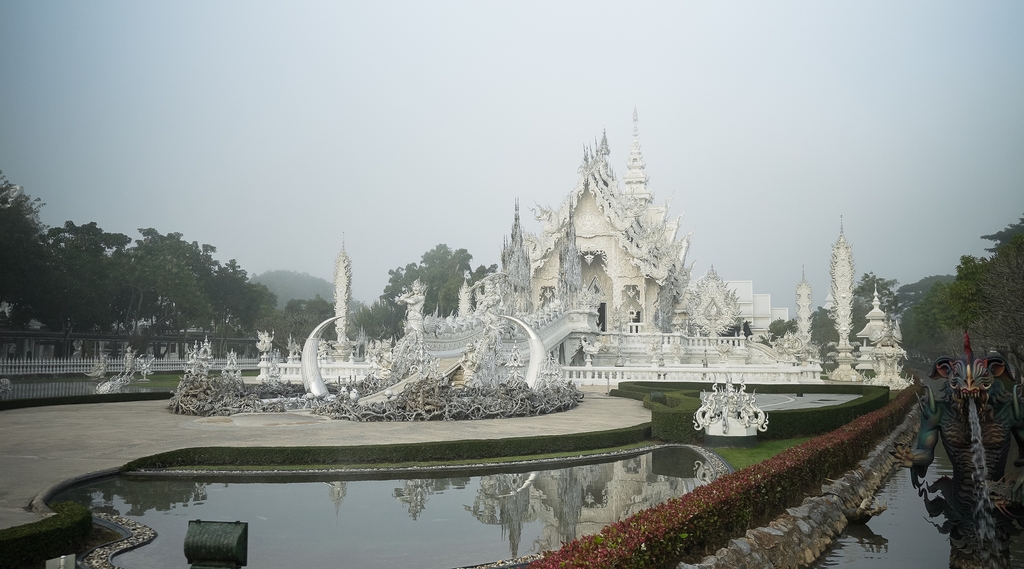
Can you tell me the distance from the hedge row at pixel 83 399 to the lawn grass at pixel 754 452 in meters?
17.7

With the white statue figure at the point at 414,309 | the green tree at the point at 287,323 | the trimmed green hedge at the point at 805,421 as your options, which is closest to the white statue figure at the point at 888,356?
the trimmed green hedge at the point at 805,421

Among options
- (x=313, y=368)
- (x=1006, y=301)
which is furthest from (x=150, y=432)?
(x=1006, y=301)

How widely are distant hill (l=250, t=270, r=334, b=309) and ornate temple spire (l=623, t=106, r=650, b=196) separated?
341ft

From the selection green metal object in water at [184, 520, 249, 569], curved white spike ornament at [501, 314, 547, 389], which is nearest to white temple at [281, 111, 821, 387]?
curved white spike ornament at [501, 314, 547, 389]

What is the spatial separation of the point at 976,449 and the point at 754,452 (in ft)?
22.1

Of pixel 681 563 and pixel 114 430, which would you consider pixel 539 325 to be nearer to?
pixel 114 430

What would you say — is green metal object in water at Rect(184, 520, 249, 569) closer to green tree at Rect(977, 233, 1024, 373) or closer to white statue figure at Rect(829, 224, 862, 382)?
green tree at Rect(977, 233, 1024, 373)

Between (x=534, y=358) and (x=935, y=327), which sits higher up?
(x=935, y=327)

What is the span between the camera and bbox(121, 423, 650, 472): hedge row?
12.0 m

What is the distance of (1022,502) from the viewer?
7320 mm

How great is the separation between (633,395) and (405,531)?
1770 centimetres

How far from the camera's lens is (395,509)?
9.54m

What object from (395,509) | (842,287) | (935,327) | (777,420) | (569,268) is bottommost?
(395,509)

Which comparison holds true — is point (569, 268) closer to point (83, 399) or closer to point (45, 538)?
point (83, 399)
